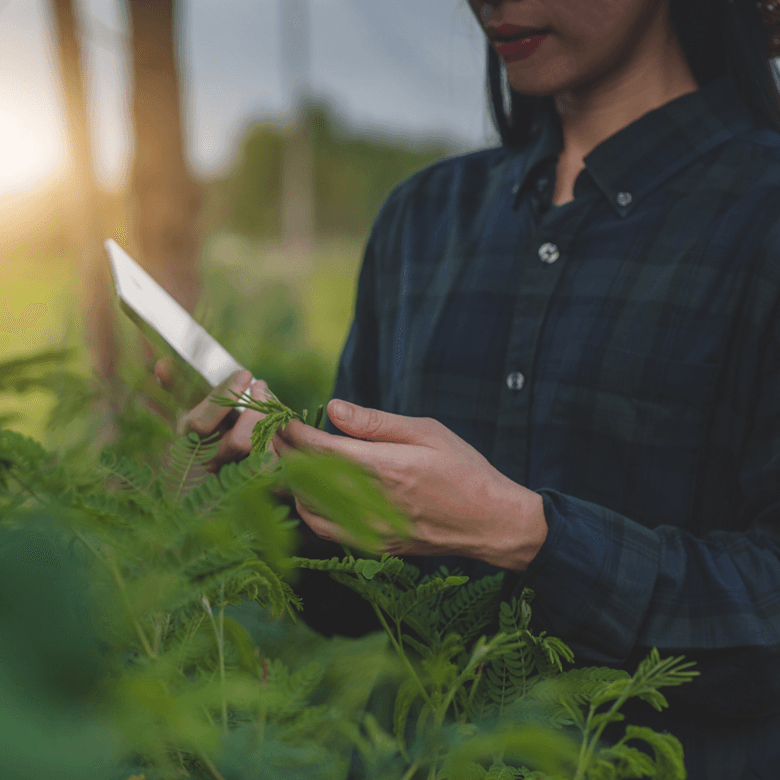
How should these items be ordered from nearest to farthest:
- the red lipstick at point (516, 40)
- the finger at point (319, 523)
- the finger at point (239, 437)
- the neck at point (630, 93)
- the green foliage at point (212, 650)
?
1. the green foliage at point (212, 650)
2. the finger at point (319, 523)
3. the finger at point (239, 437)
4. the red lipstick at point (516, 40)
5. the neck at point (630, 93)

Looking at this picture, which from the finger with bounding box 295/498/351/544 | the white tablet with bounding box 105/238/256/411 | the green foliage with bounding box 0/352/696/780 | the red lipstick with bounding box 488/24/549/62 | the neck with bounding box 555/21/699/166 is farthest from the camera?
the neck with bounding box 555/21/699/166

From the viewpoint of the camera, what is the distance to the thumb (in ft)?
2.24

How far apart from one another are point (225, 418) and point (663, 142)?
0.84 m

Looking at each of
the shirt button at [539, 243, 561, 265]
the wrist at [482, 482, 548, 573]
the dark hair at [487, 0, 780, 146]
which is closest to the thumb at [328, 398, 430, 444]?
the wrist at [482, 482, 548, 573]

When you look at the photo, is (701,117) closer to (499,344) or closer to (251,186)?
(499,344)

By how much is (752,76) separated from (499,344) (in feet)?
1.97

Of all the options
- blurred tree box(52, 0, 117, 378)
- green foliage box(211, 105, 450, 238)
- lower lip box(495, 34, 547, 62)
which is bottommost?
green foliage box(211, 105, 450, 238)

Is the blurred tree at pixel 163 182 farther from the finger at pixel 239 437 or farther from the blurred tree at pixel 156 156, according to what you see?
Answer: the finger at pixel 239 437

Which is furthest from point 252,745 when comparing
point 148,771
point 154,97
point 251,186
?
point 251,186

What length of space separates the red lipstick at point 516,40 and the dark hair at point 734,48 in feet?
1.01

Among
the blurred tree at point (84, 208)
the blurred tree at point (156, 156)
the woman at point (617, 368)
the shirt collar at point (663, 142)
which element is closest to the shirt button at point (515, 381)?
the woman at point (617, 368)

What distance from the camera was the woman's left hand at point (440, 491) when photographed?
26.7 inches

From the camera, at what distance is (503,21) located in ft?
3.55

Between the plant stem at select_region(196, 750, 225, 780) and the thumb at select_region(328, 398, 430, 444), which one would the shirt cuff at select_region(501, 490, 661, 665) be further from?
the plant stem at select_region(196, 750, 225, 780)
